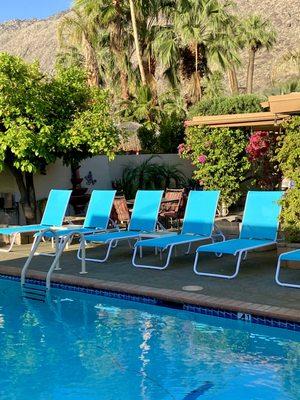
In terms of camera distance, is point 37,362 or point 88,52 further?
point 88,52

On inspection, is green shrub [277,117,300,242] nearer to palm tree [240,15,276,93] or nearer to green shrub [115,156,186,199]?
green shrub [115,156,186,199]

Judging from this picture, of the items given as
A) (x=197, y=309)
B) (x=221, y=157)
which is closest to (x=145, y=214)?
(x=197, y=309)

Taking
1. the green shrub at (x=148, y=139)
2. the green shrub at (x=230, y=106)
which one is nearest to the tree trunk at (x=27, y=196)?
the green shrub at (x=148, y=139)

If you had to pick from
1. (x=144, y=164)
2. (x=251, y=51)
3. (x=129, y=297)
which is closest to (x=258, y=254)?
(x=129, y=297)

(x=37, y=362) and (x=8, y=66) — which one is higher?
(x=8, y=66)

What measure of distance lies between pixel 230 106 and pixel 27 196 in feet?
31.6

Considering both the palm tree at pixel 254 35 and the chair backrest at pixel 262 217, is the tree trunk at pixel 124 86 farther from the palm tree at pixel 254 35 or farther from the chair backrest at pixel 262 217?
the chair backrest at pixel 262 217

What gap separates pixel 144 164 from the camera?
56.4 ft

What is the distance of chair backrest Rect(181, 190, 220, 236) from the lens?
9047 mm

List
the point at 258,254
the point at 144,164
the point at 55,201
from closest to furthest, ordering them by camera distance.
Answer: the point at 258,254, the point at 55,201, the point at 144,164

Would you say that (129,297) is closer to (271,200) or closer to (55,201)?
(271,200)

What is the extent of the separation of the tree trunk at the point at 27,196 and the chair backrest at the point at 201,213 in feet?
16.4

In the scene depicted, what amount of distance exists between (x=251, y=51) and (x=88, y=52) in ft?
48.9

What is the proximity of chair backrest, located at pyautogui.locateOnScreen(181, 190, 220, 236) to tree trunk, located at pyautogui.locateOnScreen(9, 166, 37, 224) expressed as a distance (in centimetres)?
501
